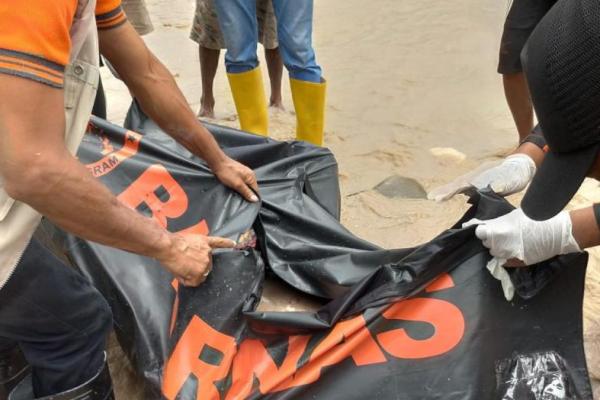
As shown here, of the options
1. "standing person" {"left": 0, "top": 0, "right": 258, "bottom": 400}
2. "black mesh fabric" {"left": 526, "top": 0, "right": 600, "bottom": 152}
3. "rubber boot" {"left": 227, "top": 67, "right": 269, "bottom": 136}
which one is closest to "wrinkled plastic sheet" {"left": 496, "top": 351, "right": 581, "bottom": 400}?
"black mesh fabric" {"left": 526, "top": 0, "right": 600, "bottom": 152}

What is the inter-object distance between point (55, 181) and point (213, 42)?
2.02m

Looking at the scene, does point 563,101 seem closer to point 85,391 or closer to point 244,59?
point 85,391

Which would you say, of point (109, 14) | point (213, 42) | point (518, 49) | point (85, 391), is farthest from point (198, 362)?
point (213, 42)

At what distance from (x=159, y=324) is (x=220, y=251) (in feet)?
0.67

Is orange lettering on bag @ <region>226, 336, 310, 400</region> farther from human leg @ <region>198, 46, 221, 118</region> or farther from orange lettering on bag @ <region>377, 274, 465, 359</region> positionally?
human leg @ <region>198, 46, 221, 118</region>

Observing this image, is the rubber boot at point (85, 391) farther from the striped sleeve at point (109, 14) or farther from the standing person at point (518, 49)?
the standing person at point (518, 49)

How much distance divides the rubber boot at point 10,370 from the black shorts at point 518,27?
171cm

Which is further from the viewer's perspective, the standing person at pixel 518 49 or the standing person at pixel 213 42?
the standing person at pixel 213 42

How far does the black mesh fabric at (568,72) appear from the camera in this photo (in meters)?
0.76

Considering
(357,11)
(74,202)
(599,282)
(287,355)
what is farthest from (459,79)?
(74,202)

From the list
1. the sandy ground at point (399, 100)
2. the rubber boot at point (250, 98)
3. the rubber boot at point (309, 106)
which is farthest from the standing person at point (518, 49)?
the rubber boot at point (250, 98)

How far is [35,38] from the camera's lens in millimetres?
806

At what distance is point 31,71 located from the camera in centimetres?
81

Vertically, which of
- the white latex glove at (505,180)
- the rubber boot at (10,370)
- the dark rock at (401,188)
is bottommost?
the dark rock at (401,188)
